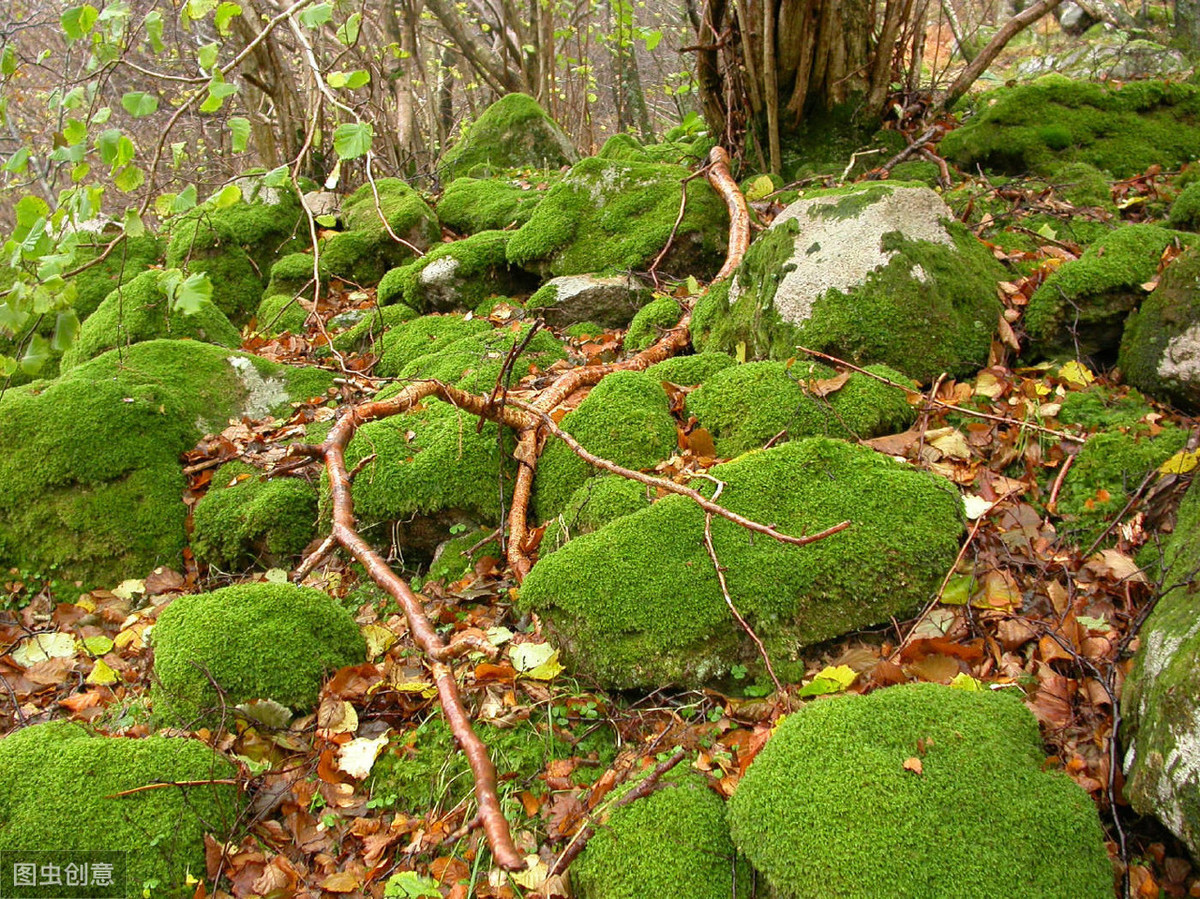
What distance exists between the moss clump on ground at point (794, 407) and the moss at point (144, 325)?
404 centimetres

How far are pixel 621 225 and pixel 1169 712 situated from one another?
482 centimetres

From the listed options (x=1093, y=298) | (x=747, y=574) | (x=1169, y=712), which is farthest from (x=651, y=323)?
(x=1169, y=712)

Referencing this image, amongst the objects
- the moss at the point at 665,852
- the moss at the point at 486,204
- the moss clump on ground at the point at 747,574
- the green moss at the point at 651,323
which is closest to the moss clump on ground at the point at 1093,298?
the moss clump on ground at the point at 747,574

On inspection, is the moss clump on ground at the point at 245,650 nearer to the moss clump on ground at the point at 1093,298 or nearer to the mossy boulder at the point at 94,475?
the mossy boulder at the point at 94,475

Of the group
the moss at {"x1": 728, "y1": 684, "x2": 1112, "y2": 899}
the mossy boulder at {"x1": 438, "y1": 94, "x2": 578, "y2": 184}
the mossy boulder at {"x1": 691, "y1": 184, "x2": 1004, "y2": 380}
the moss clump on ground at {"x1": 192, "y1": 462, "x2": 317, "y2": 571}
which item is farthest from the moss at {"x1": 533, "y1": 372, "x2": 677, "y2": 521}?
the mossy boulder at {"x1": 438, "y1": 94, "x2": 578, "y2": 184}

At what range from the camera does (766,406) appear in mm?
3635

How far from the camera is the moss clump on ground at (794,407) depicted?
3539 mm

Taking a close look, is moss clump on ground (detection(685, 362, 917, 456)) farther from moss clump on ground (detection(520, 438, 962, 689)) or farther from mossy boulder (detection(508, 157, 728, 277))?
mossy boulder (detection(508, 157, 728, 277))

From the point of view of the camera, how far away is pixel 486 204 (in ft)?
24.1

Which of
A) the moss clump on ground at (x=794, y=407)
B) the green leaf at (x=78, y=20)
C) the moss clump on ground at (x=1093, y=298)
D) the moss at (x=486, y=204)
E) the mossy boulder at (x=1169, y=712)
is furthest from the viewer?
the moss at (x=486, y=204)

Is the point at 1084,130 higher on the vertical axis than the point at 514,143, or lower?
lower

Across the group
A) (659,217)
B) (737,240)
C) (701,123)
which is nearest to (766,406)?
(737,240)

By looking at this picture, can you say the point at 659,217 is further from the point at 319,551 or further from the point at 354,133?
the point at 354,133

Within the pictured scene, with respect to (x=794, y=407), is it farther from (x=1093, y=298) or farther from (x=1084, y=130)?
(x=1084, y=130)
